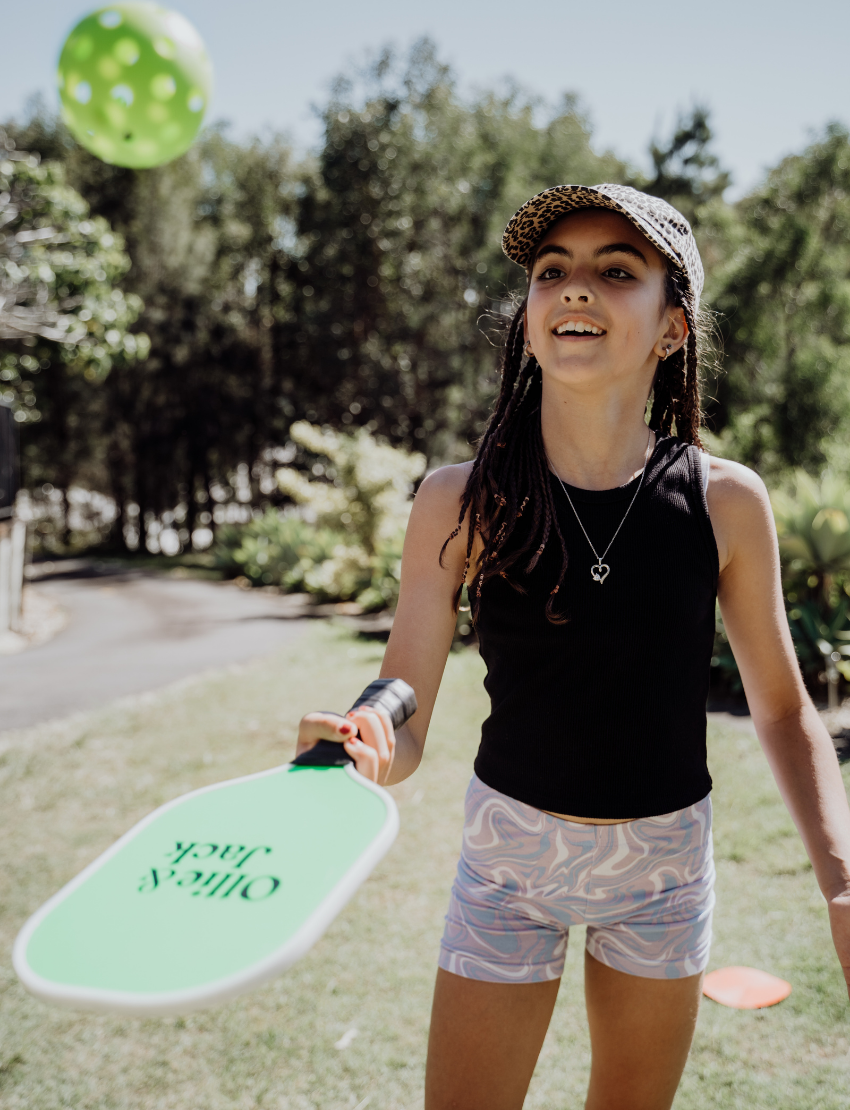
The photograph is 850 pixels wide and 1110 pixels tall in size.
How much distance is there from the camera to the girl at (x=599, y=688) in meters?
1.50

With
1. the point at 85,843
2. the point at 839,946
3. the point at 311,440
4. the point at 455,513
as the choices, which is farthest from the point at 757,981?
the point at 311,440

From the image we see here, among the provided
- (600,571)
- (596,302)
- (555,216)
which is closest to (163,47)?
(555,216)

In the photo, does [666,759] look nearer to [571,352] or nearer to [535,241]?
[571,352]

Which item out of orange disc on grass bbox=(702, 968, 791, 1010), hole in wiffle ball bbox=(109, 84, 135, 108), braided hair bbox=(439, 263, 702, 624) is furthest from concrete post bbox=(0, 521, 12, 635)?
braided hair bbox=(439, 263, 702, 624)

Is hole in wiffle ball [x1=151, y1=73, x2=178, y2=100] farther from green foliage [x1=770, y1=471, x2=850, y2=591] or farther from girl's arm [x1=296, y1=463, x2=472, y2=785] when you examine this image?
green foliage [x1=770, y1=471, x2=850, y2=591]

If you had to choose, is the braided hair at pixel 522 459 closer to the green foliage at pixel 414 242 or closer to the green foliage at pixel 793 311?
the green foliage at pixel 793 311

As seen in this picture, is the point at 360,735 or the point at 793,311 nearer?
the point at 360,735

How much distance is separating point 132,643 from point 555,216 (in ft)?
33.0

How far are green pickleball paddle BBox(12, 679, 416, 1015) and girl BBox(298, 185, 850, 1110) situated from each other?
1.01 feet

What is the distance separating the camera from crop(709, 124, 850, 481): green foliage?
15.4m

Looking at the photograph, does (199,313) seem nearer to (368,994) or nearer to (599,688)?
(368,994)

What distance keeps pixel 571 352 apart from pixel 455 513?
369 mm

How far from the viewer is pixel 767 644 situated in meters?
1.61

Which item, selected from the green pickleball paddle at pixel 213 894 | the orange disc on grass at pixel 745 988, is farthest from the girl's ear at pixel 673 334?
the orange disc on grass at pixel 745 988
